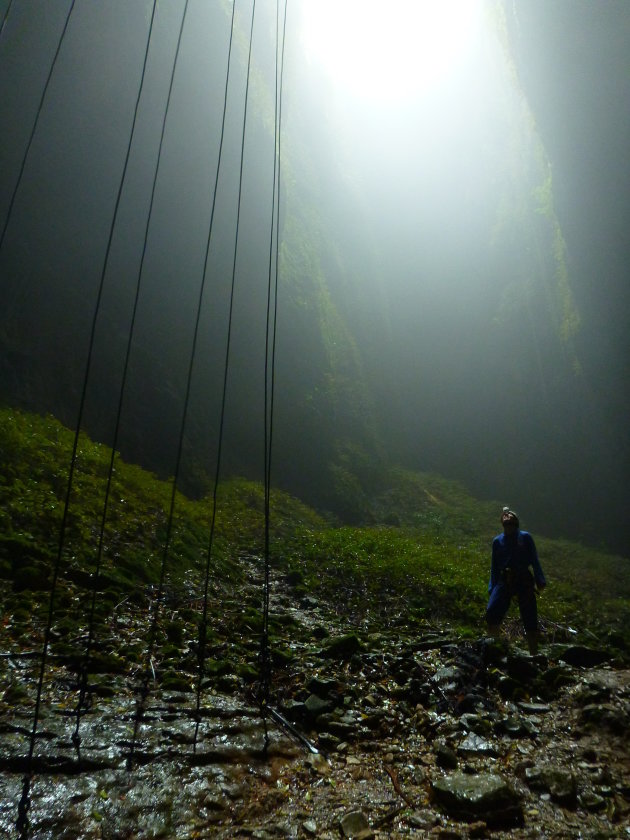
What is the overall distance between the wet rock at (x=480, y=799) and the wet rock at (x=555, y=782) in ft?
0.77

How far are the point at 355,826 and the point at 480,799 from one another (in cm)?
81

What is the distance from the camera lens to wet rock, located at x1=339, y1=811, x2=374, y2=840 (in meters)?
2.87

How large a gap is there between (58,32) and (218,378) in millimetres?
13648

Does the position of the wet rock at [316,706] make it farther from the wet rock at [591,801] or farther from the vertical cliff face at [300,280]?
the vertical cliff face at [300,280]

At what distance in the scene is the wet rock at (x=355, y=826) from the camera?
287 centimetres

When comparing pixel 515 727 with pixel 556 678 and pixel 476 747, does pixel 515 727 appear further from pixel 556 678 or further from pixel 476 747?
pixel 556 678

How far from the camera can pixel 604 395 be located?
77.7ft

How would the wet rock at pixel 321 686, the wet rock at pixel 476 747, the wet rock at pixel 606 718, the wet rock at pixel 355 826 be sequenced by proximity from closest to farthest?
the wet rock at pixel 355 826 < the wet rock at pixel 476 747 < the wet rock at pixel 606 718 < the wet rock at pixel 321 686

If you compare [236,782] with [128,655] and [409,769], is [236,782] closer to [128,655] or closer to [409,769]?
[409,769]

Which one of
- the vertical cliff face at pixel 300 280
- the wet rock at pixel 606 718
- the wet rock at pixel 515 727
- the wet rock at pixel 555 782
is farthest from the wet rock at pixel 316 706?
the vertical cliff face at pixel 300 280

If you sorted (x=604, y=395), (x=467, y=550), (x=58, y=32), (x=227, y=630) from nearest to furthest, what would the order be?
(x=227, y=630) → (x=467, y=550) → (x=58, y=32) → (x=604, y=395)

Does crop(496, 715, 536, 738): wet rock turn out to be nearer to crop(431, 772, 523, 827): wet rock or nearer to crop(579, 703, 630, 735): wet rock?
crop(579, 703, 630, 735): wet rock

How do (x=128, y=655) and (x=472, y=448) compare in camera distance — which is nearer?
(x=128, y=655)

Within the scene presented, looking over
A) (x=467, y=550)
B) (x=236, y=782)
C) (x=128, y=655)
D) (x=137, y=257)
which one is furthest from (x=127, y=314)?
(x=236, y=782)
